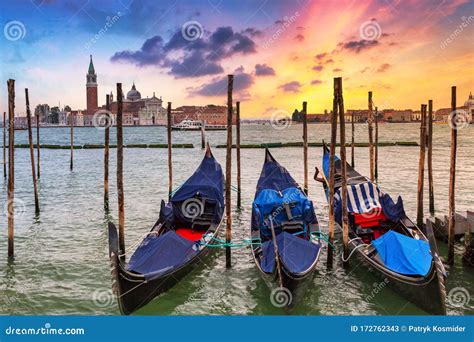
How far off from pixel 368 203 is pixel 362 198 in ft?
0.57

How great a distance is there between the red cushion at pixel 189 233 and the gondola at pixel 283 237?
1218mm

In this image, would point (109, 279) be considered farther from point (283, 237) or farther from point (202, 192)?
point (202, 192)

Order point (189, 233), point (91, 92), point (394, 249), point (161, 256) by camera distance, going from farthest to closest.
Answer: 1. point (91, 92)
2. point (189, 233)
3. point (161, 256)
4. point (394, 249)

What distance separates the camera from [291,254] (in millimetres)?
7312

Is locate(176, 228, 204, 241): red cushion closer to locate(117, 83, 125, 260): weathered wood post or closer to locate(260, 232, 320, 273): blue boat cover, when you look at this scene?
locate(117, 83, 125, 260): weathered wood post

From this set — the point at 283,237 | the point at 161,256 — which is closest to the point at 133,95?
the point at 161,256

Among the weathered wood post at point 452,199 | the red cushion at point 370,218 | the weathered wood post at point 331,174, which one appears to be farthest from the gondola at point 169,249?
the weathered wood post at point 452,199

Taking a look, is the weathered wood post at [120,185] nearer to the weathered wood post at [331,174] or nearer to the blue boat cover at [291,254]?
the blue boat cover at [291,254]

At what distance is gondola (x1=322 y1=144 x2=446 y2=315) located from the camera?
252 inches

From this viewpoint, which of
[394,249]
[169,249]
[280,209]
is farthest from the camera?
[280,209]

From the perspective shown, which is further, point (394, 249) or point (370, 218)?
point (370, 218)

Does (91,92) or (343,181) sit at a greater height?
(91,92)

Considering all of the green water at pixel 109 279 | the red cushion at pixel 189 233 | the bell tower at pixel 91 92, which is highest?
the bell tower at pixel 91 92

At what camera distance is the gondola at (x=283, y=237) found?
663cm
